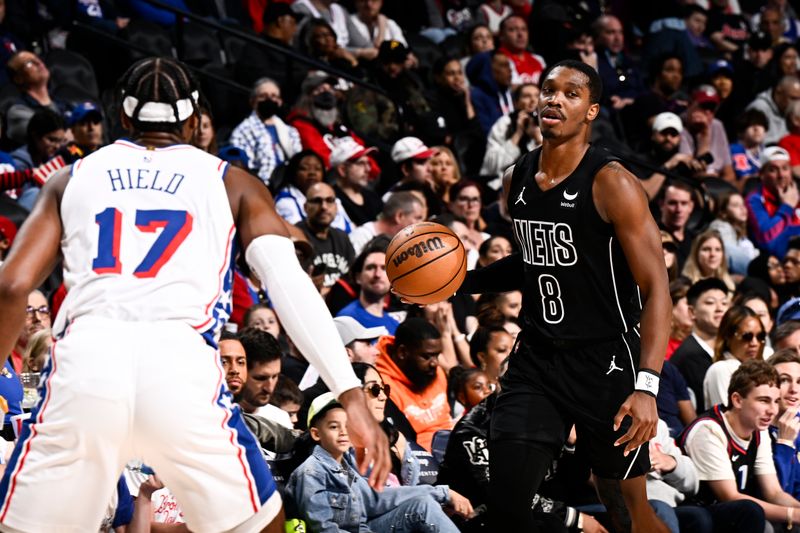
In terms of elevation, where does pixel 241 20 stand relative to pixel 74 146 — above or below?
above

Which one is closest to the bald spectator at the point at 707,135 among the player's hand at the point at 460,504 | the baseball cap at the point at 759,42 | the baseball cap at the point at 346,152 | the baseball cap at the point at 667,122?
the baseball cap at the point at 667,122

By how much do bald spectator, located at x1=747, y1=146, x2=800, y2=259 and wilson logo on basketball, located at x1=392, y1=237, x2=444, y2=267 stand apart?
22.0ft

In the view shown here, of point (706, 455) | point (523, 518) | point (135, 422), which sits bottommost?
point (706, 455)

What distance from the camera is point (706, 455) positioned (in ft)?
23.2

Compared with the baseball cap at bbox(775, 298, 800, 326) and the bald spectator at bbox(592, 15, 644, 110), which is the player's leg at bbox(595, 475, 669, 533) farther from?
the bald spectator at bbox(592, 15, 644, 110)

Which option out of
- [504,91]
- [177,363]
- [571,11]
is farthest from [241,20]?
[177,363]

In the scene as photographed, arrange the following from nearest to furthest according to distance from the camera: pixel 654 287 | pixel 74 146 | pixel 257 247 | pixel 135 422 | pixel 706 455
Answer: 1. pixel 135 422
2. pixel 257 247
3. pixel 654 287
4. pixel 706 455
5. pixel 74 146

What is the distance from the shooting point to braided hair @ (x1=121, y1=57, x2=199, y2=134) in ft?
11.9

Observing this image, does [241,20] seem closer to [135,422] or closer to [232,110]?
[232,110]

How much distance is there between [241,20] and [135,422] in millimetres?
9257

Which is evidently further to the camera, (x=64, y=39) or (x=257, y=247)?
(x=64, y=39)

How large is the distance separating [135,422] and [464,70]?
380 inches

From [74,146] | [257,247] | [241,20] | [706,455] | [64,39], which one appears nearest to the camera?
[257,247]

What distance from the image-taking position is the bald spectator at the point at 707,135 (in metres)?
12.9
